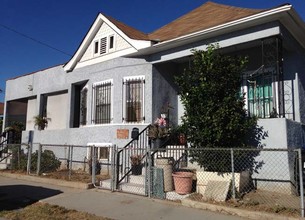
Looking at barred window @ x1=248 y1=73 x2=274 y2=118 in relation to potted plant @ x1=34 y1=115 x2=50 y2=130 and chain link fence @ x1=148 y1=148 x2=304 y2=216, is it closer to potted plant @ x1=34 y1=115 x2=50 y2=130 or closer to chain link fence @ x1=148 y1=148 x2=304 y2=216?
chain link fence @ x1=148 y1=148 x2=304 y2=216

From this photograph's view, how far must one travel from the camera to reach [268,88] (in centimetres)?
1073

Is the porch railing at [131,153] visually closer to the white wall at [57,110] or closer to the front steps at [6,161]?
the white wall at [57,110]

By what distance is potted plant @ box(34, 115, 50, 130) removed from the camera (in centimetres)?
1669

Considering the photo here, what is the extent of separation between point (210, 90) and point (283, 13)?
3017 mm

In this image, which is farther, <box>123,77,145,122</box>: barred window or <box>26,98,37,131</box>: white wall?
<box>26,98,37,131</box>: white wall

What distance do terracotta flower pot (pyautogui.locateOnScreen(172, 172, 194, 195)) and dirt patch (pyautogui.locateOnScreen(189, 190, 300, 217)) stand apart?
0.83 ft

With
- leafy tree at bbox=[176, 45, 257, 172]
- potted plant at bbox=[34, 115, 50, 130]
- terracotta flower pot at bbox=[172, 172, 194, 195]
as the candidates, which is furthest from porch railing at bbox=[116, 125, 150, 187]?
potted plant at bbox=[34, 115, 50, 130]

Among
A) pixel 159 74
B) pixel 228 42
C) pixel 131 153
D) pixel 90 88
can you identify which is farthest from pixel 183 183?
pixel 90 88

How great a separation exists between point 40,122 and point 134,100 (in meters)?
6.72

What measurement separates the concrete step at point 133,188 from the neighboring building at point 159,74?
2.83 meters

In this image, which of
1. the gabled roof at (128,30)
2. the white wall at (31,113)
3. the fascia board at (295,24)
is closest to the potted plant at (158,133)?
the gabled roof at (128,30)

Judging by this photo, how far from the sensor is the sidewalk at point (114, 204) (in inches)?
266

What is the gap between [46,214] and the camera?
714cm

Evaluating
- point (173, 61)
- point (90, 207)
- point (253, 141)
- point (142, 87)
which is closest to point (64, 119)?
point (142, 87)
